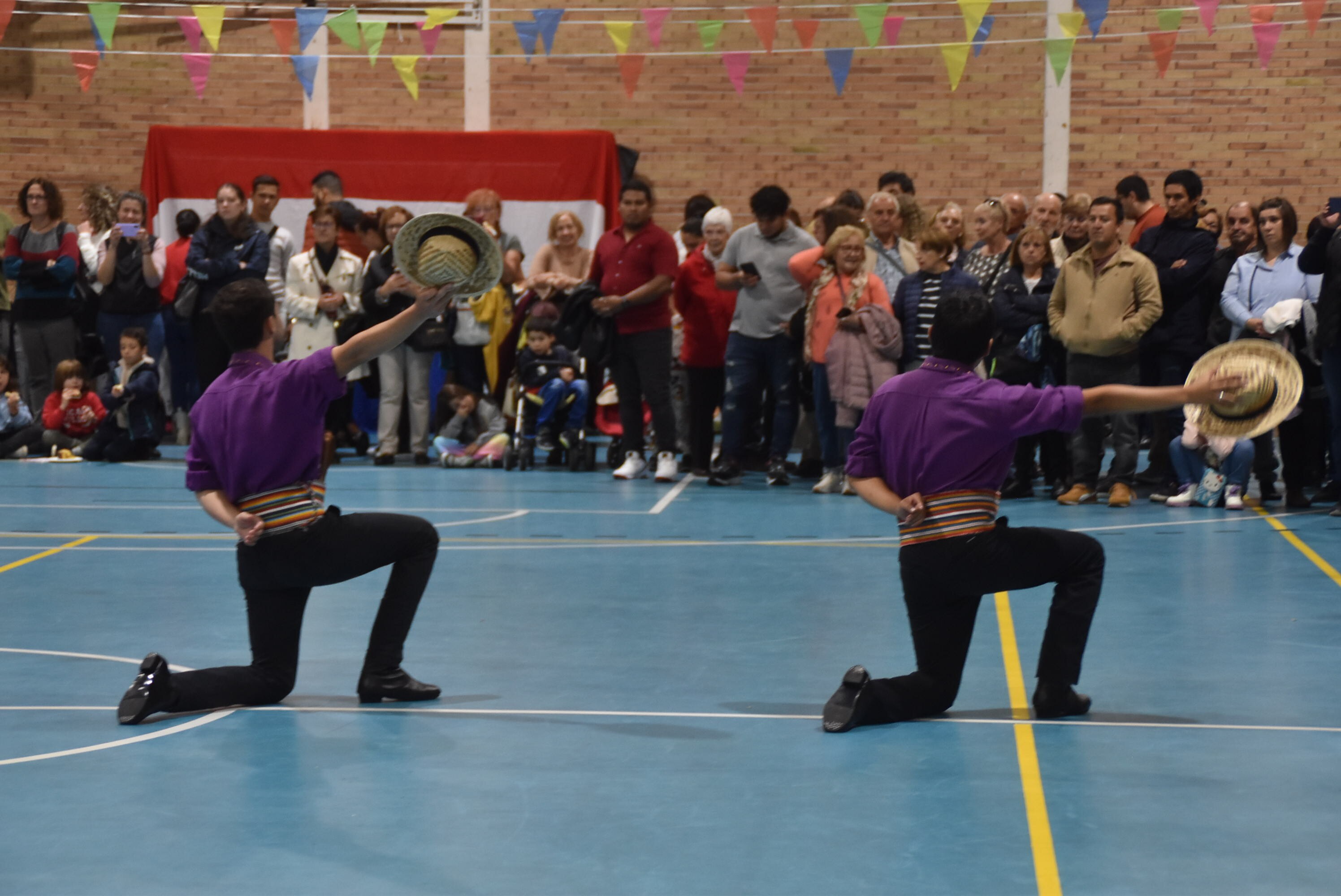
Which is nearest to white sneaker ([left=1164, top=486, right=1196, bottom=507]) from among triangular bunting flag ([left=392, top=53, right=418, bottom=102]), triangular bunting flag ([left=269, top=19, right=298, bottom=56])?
triangular bunting flag ([left=392, top=53, right=418, bottom=102])

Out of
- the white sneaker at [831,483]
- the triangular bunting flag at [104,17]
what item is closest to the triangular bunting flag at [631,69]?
the triangular bunting flag at [104,17]

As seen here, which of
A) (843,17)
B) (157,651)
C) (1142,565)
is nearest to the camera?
(157,651)

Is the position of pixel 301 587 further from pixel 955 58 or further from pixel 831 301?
pixel 955 58

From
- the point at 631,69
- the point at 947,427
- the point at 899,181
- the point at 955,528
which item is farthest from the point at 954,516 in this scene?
the point at 631,69

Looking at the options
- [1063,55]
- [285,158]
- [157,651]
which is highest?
[1063,55]

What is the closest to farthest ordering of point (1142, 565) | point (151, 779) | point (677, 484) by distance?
point (151, 779) → point (1142, 565) → point (677, 484)

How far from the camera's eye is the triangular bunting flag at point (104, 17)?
48.0ft

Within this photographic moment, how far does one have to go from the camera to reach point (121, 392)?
13.3 meters

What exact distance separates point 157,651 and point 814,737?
9.36 feet

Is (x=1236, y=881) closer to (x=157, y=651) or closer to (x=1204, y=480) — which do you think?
(x=157, y=651)

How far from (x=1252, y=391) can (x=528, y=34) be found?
1165 centimetres

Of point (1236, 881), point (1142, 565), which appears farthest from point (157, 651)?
point (1142, 565)

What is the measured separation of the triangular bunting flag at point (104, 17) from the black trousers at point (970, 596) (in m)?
11.9

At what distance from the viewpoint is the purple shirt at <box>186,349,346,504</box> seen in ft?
17.0
